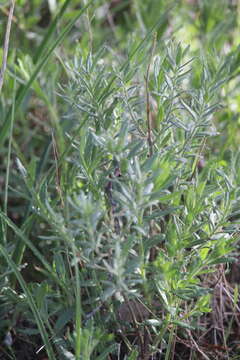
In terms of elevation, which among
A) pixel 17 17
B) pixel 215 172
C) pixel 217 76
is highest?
pixel 17 17

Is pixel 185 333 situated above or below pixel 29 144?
below

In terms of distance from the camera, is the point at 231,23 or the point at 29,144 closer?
the point at 29,144

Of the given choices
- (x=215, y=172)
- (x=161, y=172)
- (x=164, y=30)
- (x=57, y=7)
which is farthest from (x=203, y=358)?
(x=57, y=7)

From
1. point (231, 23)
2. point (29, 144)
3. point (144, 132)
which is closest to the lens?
point (144, 132)

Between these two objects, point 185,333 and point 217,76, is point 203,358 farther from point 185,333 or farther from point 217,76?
point 217,76

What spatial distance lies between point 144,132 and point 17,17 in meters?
1.08

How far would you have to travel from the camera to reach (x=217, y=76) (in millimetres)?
1026

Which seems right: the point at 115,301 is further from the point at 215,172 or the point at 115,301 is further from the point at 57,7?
the point at 57,7

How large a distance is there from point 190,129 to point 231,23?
3.53ft

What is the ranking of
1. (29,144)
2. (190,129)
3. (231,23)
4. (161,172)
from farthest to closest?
(231,23) → (29,144) → (190,129) → (161,172)

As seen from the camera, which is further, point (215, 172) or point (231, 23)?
point (231, 23)

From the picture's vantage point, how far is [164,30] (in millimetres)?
1933

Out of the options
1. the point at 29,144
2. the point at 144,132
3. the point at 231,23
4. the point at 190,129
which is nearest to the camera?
the point at 190,129

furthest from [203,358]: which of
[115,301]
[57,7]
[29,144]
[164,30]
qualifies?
[57,7]
